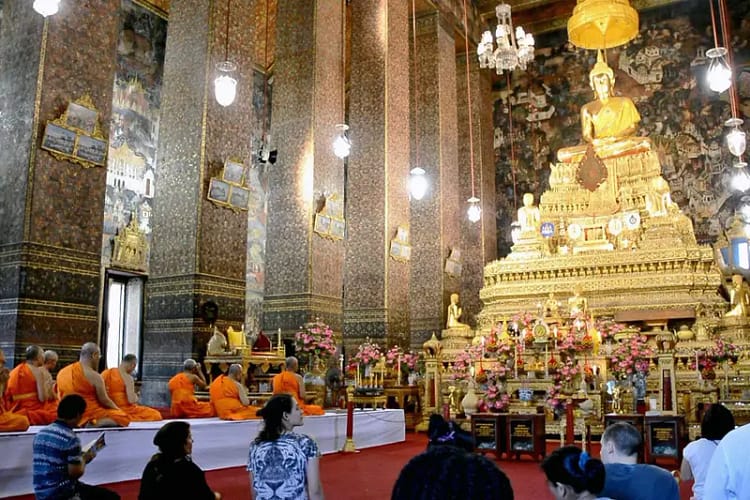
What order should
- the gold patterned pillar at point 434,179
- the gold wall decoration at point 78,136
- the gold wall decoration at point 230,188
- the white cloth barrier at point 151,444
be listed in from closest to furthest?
the white cloth barrier at point 151,444
the gold wall decoration at point 78,136
the gold wall decoration at point 230,188
the gold patterned pillar at point 434,179

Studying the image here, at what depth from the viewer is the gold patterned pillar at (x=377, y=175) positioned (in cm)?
1340

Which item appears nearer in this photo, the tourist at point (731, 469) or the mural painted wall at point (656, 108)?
the tourist at point (731, 469)

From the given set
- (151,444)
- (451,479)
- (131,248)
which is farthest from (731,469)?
(131,248)

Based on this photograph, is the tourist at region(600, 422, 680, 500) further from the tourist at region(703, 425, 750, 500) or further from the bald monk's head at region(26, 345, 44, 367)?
the bald monk's head at region(26, 345, 44, 367)

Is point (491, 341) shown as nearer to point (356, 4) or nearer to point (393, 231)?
point (393, 231)

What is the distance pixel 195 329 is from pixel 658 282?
878cm

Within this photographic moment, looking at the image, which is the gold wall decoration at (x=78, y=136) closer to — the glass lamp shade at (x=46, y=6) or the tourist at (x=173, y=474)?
the glass lamp shade at (x=46, y=6)

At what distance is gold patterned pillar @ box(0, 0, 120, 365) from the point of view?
7.49 meters

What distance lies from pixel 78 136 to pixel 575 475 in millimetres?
7249

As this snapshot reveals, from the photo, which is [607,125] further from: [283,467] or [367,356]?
[283,467]

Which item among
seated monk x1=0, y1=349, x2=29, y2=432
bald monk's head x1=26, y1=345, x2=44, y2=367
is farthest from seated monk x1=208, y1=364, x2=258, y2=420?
seated monk x1=0, y1=349, x2=29, y2=432

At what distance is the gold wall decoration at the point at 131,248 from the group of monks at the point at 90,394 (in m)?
5.83

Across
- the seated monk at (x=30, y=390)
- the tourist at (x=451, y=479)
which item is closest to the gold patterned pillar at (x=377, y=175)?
the seated monk at (x=30, y=390)

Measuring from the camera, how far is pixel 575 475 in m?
2.31
